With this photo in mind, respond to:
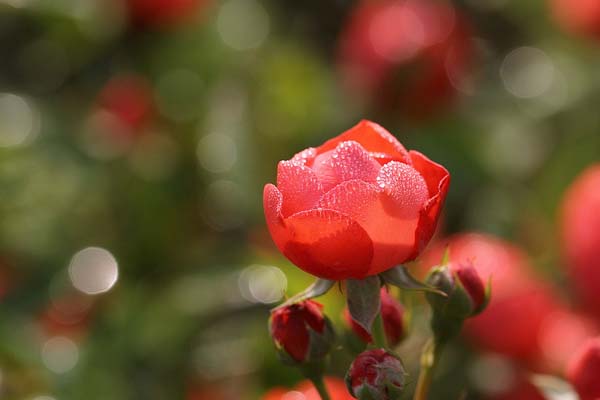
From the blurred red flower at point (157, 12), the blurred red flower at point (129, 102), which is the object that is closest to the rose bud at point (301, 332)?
the blurred red flower at point (129, 102)

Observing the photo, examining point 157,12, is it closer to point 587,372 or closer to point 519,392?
point 519,392

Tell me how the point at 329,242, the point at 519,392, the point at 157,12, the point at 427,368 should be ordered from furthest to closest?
the point at 157,12
the point at 519,392
the point at 427,368
the point at 329,242

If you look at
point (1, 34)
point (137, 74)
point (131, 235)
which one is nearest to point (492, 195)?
point (131, 235)

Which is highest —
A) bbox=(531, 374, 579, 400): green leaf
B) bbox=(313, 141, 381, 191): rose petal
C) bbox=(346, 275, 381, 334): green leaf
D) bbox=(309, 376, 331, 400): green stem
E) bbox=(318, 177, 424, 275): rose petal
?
bbox=(313, 141, 381, 191): rose petal

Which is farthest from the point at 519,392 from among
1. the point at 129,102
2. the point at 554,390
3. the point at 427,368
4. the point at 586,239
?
the point at 129,102

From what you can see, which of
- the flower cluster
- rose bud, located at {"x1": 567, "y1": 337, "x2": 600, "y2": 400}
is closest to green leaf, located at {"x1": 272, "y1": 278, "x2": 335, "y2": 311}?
the flower cluster

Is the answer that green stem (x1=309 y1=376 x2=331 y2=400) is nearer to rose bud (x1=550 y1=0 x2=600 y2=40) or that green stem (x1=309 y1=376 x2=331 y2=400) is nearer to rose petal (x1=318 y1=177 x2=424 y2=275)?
rose petal (x1=318 y1=177 x2=424 y2=275)
